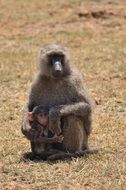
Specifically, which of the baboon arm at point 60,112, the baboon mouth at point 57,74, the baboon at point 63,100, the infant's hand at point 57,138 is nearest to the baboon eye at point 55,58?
the baboon at point 63,100

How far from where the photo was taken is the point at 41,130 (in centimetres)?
636

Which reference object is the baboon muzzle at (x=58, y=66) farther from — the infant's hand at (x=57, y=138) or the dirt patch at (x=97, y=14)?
the dirt patch at (x=97, y=14)

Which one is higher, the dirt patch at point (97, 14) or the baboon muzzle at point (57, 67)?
the baboon muzzle at point (57, 67)

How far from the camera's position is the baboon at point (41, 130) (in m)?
6.27

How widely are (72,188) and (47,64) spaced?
151cm

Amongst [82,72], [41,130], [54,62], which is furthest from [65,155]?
[82,72]

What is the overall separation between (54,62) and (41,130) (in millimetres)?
697

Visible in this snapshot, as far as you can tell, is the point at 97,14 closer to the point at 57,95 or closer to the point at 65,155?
the point at 57,95

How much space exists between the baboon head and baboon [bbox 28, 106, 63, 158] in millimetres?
373

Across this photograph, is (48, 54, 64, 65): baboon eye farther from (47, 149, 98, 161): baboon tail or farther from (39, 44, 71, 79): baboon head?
(47, 149, 98, 161): baboon tail

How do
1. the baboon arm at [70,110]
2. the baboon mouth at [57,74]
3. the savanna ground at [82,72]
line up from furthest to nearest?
the baboon mouth at [57,74] → the baboon arm at [70,110] → the savanna ground at [82,72]

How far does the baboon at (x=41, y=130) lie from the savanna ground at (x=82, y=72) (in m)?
0.21

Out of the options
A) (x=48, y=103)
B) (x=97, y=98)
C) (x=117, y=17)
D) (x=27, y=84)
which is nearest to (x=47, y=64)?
(x=48, y=103)

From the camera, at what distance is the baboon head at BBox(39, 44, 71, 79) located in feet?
20.8
